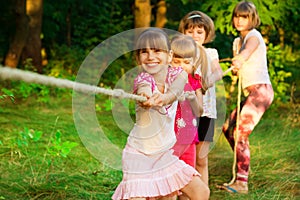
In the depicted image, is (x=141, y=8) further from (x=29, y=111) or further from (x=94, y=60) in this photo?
(x=29, y=111)

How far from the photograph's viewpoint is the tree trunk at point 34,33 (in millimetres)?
10789

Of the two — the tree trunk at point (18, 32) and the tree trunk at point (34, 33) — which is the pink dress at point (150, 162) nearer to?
the tree trunk at point (18, 32)

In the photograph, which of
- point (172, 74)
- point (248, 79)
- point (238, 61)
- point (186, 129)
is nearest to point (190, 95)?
point (186, 129)

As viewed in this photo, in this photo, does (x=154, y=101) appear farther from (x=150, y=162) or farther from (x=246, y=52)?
(x=246, y=52)

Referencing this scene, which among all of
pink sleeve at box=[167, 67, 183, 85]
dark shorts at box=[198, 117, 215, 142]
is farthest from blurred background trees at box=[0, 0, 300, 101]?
pink sleeve at box=[167, 67, 183, 85]

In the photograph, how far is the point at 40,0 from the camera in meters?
10.8

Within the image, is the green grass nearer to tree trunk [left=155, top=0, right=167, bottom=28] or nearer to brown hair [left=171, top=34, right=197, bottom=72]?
brown hair [left=171, top=34, right=197, bottom=72]

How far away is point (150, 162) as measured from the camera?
2740mm

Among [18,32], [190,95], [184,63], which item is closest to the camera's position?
[190,95]

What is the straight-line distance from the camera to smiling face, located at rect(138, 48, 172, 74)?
2.75 m

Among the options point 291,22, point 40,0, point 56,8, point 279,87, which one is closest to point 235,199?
point 279,87

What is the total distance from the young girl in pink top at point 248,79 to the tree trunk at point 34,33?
22.9 ft

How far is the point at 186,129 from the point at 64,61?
9.66m

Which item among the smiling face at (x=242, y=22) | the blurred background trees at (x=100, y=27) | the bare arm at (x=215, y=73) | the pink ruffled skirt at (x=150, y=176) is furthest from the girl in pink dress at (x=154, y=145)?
the blurred background trees at (x=100, y=27)
